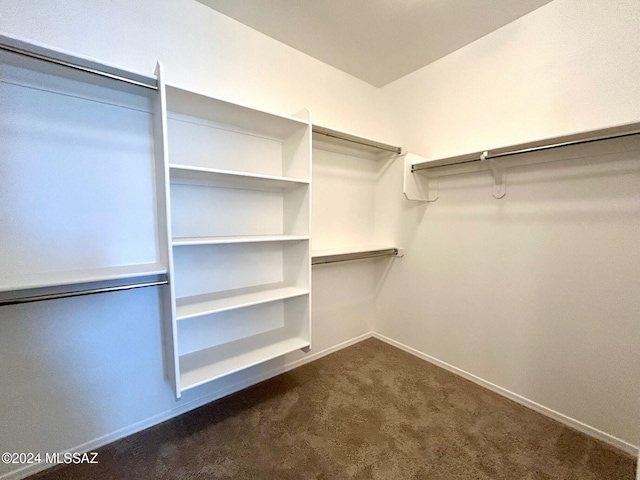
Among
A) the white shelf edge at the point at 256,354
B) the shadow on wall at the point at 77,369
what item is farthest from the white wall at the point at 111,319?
the white shelf edge at the point at 256,354

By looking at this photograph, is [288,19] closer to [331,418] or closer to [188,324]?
[188,324]

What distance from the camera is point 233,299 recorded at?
1.77 m

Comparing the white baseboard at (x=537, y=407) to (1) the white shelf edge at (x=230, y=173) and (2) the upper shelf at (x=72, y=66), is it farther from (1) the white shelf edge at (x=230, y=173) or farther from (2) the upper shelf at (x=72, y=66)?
(2) the upper shelf at (x=72, y=66)

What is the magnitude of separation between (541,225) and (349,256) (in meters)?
1.42

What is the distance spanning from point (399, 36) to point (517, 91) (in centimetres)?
98

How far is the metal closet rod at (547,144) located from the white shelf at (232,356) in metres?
1.84

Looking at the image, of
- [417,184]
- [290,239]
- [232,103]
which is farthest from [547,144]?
[232,103]

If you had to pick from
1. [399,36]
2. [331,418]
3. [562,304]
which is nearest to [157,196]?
[331,418]

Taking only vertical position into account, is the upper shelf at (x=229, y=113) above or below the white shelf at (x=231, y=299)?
above

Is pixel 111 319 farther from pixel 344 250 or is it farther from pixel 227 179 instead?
pixel 344 250

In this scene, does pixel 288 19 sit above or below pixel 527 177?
above

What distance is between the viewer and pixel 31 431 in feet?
4.56

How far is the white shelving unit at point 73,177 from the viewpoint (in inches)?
48.8

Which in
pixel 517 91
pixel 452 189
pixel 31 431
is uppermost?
pixel 517 91
